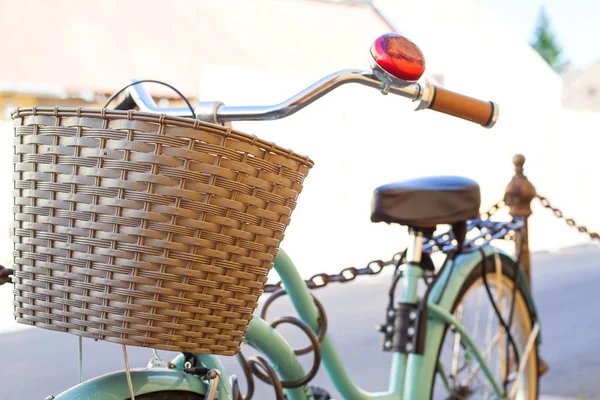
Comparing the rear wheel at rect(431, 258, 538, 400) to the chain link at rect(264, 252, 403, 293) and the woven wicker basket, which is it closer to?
the chain link at rect(264, 252, 403, 293)

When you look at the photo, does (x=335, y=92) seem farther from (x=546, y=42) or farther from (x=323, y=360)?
(x=546, y=42)

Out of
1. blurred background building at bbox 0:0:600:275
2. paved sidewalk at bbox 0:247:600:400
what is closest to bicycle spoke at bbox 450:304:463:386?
paved sidewalk at bbox 0:247:600:400

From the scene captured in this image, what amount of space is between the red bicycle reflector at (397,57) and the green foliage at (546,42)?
50467mm

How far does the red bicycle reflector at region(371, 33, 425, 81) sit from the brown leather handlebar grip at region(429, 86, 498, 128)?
0.15m

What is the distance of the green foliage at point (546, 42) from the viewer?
48.1 m

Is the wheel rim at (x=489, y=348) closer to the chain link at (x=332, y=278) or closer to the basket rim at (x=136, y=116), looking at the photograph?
the chain link at (x=332, y=278)

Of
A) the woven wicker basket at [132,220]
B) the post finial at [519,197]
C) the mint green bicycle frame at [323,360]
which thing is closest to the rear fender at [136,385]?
the mint green bicycle frame at [323,360]

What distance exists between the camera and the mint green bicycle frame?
1008mm

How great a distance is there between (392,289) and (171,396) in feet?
3.15

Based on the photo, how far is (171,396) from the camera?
3.42 feet

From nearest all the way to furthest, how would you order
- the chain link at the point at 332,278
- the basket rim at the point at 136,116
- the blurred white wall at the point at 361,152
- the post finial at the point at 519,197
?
the basket rim at the point at 136,116
the chain link at the point at 332,278
the post finial at the point at 519,197
the blurred white wall at the point at 361,152

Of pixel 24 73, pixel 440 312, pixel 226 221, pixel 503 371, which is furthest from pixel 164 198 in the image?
pixel 24 73

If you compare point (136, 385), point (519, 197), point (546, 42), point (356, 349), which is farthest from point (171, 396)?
point (546, 42)

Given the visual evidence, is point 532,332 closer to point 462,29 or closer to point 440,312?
point 440,312
